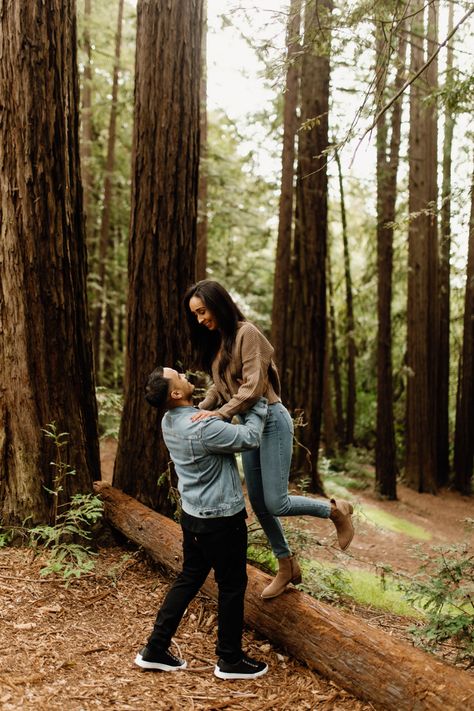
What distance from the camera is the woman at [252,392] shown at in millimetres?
4031

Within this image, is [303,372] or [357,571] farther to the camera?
[303,372]

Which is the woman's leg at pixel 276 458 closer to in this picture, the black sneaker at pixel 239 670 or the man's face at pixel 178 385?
the man's face at pixel 178 385

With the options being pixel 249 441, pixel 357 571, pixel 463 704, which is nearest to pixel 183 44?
pixel 249 441

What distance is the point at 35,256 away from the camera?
5.50 meters

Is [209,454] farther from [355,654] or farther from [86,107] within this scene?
[86,107]

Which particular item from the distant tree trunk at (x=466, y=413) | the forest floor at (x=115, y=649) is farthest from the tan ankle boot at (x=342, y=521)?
the distant tree trunk at (x=466, y=413)

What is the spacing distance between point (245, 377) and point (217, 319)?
440 mm

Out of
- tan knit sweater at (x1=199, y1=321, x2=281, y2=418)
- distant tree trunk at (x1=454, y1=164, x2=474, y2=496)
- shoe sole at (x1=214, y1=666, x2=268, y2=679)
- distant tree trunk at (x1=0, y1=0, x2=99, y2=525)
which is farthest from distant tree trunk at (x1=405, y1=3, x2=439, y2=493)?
shoe sole at (x1=214, y1=666, x2=268, y2=679)

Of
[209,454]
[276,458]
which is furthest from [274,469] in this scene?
[209,454]

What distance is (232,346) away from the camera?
4160 mm

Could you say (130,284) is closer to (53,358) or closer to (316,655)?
(53,358)

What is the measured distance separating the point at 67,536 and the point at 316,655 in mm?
2521

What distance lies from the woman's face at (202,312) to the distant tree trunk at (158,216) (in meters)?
1.96

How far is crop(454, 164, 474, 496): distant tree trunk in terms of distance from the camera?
17.6 metres
